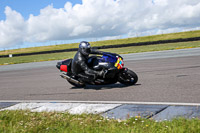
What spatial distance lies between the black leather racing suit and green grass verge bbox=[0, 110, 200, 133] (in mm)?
3076

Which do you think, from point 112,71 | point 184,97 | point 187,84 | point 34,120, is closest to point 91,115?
point 34,120

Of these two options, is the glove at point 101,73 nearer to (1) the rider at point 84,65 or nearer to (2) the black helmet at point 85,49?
(1) the rider at point 84,65

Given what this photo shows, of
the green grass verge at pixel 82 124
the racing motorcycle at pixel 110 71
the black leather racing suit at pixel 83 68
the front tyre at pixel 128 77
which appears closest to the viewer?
the green grass verge at pixel 82 124

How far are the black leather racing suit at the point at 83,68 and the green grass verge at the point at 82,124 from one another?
308 centimetres

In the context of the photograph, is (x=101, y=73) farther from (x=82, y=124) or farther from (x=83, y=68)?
(x=82, y=124)

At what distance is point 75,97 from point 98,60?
4.98 ft

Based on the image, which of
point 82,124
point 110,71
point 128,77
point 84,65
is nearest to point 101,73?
point 110,71

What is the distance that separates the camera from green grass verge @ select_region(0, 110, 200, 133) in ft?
13.4

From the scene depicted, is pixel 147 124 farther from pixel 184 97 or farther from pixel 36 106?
pixel 36 106

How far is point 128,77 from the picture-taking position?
8.55m

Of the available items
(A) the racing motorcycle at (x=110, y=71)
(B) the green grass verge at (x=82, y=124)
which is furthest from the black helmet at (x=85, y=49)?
(B) the green grass verge at (x=82, y=124)

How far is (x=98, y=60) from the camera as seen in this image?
8.57m

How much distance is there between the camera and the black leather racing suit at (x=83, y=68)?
855 centimetres

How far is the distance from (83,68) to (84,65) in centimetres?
10
